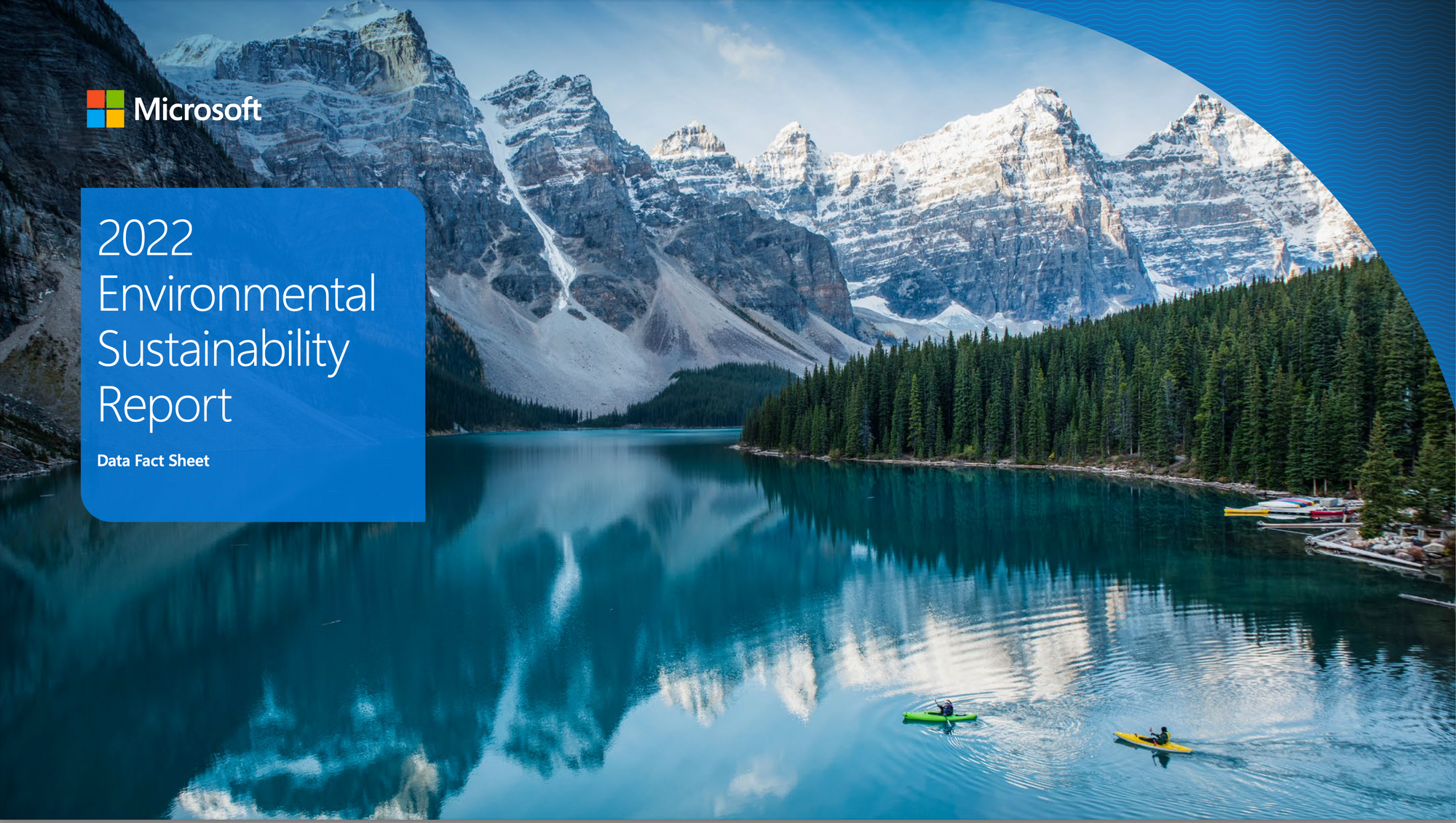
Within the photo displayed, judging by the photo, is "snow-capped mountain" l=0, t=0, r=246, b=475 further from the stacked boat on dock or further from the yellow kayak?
the stacked boat on dock

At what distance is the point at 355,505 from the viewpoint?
94.7 feet

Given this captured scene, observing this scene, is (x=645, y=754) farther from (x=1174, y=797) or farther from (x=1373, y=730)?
(x=1373, y=730)

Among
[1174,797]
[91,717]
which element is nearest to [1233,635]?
[1174,797]

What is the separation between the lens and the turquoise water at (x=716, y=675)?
1112 cm

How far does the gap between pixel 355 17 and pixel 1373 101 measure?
704 feet

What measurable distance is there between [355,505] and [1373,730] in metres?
27.4

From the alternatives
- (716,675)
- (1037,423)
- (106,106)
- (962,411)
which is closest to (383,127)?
(962,411)

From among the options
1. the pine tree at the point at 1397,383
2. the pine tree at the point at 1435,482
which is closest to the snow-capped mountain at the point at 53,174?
the pine tree at the point at 1435,482

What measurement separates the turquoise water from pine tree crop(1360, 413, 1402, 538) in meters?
2.37

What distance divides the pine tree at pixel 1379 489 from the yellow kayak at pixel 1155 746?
56.7 ft

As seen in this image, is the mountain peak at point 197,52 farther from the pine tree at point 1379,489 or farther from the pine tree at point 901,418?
the pine tree at point 1379,489

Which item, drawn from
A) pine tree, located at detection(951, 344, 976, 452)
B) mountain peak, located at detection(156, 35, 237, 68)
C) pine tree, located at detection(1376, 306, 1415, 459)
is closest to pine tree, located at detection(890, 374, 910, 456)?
pine tree, located at detection(951, 344, 976, 452)

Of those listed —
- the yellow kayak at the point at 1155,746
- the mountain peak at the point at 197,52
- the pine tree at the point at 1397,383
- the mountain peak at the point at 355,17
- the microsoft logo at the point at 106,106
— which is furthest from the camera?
the mountain peak at the point at 355,17

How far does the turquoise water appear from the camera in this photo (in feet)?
36.5
